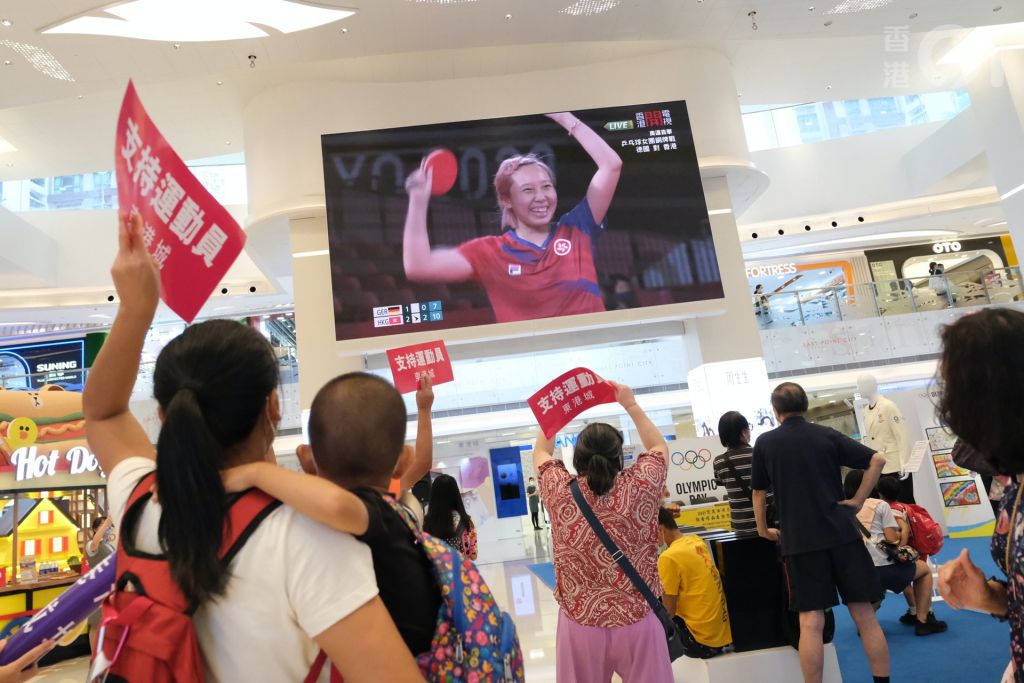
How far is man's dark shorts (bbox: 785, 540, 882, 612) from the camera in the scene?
3.08m

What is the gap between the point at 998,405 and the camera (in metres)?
1.14

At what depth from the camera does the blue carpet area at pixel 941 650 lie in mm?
3578

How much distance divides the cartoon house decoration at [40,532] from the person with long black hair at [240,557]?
7668 mm

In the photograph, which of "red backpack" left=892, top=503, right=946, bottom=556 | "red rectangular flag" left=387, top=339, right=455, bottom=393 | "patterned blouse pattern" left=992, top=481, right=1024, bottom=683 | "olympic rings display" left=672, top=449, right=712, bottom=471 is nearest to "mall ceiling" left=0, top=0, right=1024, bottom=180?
"olympic rings display" left=672, top=449, right=712, bottom=471

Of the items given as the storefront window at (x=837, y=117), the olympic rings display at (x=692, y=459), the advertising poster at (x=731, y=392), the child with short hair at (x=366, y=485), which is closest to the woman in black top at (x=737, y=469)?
the olympic rings display at (x=692, y=459)

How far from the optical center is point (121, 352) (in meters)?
1.10

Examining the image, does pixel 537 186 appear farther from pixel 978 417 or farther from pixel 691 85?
pixel 978 417

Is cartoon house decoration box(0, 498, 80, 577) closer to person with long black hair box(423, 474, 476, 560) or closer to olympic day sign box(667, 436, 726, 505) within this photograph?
person with long black hair box(423, 474, 476, 560)

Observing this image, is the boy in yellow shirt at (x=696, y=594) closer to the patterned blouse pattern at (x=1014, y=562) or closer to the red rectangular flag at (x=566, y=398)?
the red rectangular flag at (x=566, y=398)

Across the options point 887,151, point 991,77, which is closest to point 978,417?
point 991,77

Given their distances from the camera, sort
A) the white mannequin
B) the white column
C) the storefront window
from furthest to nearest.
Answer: the storefront window
the white column
the white mannequin

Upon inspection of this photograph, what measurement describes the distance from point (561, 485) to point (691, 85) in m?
8.28

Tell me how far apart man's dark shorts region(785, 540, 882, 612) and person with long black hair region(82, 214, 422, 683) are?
267 centimetres

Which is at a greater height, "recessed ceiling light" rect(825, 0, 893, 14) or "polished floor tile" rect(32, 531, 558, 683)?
"recessed ceiling light" rect(825, 0, 893, 14)
